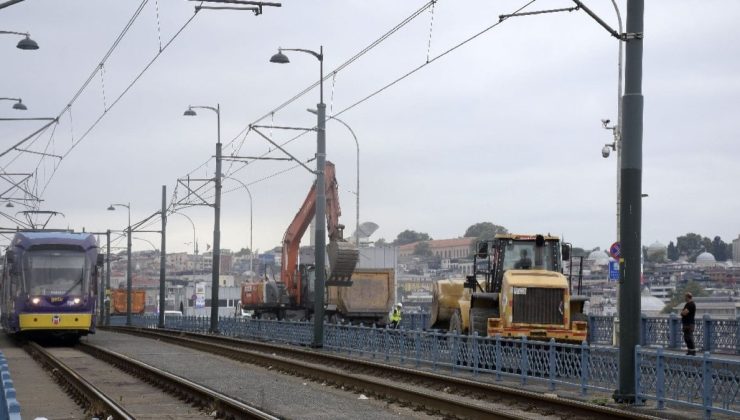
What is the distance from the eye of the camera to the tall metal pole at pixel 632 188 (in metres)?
20.7

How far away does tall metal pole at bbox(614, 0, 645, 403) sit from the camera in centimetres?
2070

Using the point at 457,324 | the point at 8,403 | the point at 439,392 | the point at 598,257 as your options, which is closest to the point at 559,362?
the point at 439,392

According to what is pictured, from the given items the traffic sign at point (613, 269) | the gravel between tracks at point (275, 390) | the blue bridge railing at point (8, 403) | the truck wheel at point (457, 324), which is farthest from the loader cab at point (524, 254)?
the blue bridge railing at point (8, 403)

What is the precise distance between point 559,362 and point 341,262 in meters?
27.2

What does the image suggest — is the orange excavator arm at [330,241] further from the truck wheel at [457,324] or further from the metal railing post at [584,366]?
the metal railing post at [584,366]

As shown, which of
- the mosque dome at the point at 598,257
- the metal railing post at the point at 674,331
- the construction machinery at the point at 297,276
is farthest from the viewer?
the mosque dome at the point at 598,257

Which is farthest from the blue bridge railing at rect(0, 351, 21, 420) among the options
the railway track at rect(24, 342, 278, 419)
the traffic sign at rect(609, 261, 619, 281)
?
the traffic sign at rect(609, 261, 619, 281)

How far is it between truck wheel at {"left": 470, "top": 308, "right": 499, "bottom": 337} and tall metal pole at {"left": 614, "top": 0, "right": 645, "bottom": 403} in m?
9.43

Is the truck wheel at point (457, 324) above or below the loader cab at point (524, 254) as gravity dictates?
below

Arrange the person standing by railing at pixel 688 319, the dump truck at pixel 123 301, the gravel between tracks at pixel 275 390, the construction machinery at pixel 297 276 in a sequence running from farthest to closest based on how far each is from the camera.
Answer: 1. the dump truck at pixel 123 301
2. the construction machinery at pixel 297 276
3. the person standing by railing at pixel 688 319
4. the gravel between tracks at pixel 275 390

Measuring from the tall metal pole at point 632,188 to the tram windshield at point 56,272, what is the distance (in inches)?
995

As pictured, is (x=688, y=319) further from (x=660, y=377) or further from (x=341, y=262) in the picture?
(x=341, y=262)

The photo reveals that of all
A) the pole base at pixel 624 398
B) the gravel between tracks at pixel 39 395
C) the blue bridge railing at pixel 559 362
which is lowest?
the gravel between tracks at pixel 39 395

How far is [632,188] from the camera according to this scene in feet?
68.1
